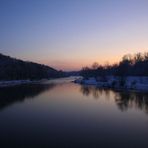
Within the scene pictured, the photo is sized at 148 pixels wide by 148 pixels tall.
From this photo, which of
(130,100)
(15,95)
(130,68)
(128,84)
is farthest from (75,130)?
(130,68)

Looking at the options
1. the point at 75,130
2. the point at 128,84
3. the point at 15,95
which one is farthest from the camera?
the point at 128,84

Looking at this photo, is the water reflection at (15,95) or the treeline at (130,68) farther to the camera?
the treeline at (130,68)

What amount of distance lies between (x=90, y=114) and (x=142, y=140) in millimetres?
8036

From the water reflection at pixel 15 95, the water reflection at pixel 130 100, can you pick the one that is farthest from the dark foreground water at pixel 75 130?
the water reflection at pixel 15 95

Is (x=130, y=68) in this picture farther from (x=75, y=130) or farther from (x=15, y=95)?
(x=75, y=130)

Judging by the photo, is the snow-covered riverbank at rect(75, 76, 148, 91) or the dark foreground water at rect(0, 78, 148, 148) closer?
the dark foreground water at rect(0, 78, 148, 148)

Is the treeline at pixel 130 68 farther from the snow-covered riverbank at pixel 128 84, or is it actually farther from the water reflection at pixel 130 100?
the water reflection at pixel 130 100

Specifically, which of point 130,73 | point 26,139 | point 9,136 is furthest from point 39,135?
point 130,73

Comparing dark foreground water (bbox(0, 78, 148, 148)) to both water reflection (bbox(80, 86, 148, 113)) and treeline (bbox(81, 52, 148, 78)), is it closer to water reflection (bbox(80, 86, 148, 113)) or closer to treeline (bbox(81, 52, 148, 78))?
water reflection (bbox(80, 86, 148, 113))

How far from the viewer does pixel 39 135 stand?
44.7 feet

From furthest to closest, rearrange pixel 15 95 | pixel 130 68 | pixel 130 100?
pixel 130 68 → pixel 15 95 → pixel 130 100

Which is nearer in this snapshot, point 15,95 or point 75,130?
point 75,130

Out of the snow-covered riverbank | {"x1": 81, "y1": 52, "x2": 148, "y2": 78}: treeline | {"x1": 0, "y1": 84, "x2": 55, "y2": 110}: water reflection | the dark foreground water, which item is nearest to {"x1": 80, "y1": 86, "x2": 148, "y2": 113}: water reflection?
the dark foreground water

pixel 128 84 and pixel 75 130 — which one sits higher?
pixel 128 84
